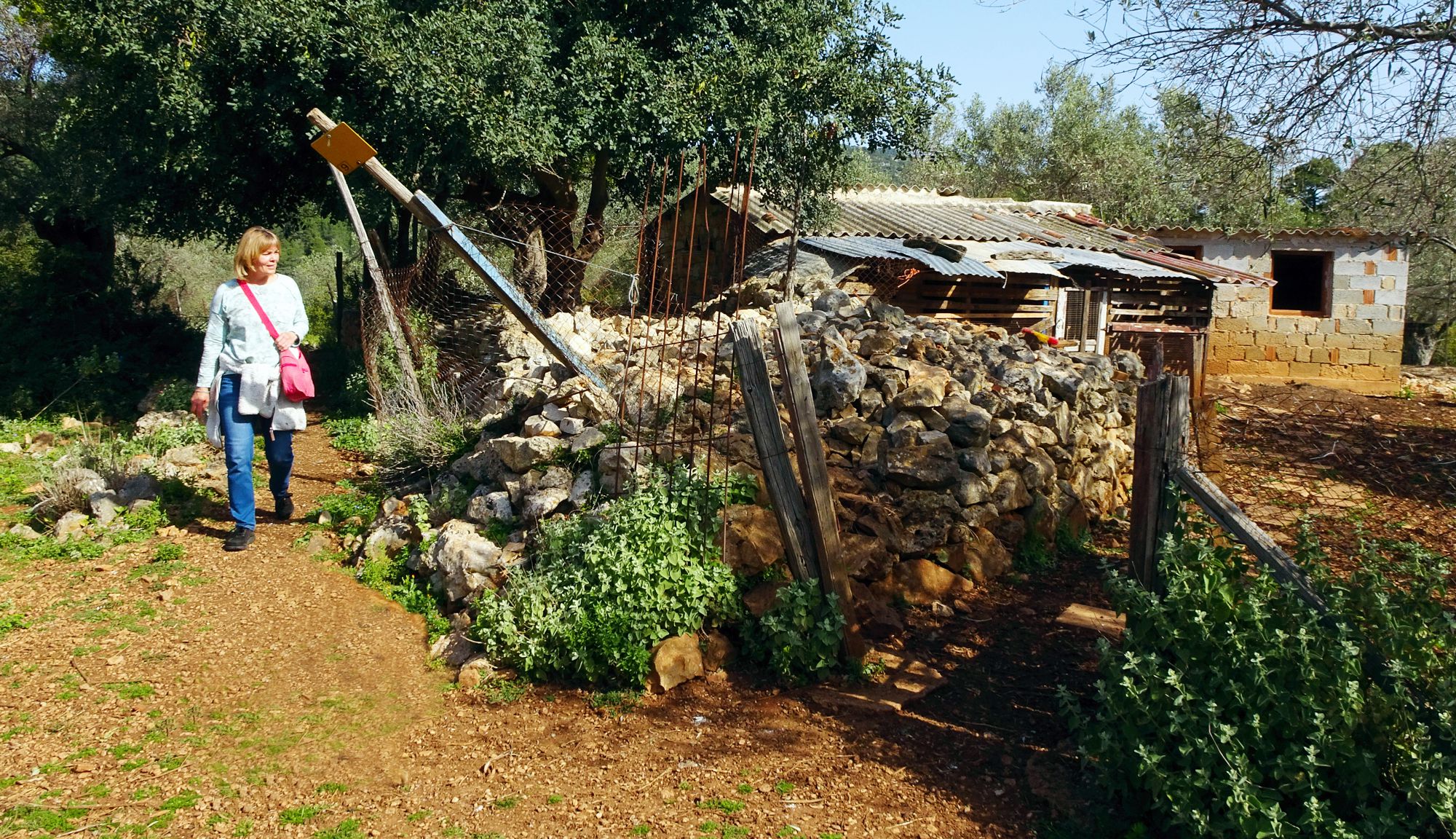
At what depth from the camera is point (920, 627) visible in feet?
16.0

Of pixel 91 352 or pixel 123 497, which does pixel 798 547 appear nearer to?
pixel 123 497

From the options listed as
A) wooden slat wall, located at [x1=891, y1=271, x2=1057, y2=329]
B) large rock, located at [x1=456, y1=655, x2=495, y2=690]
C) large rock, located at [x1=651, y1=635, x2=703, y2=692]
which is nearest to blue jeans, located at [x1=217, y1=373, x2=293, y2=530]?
large rock, located at [x1=456, y1=655, x2=495, y2=690]

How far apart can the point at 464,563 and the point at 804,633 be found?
177 centimetres

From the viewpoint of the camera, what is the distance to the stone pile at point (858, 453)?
5.03 metres

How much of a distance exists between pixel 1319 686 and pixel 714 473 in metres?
2.70

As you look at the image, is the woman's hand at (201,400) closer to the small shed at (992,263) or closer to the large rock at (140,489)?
the large rock at (140,489)

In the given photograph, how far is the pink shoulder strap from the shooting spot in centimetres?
537

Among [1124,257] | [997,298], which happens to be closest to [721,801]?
[997,298]

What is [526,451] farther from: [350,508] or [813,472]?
[813,472]

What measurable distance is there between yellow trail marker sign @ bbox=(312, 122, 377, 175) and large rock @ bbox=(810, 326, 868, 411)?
3.01 m

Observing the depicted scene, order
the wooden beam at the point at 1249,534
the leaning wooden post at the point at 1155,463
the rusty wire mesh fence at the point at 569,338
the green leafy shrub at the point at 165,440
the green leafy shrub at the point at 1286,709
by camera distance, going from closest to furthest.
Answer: the green leafy shrub at the point at 1286,709 < the wooden beam at the point at 1249,534 < the leaning wooden post at the point at 1155,463 < the rusty wire mesh fence at the point at 569,338 < the green leafy shrub at the point at 165,440

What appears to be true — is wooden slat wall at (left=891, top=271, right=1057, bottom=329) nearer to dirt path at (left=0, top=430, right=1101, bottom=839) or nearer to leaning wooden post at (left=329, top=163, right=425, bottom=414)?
leaning wooden post at (left=329, top=163, right=425, bottom=414)

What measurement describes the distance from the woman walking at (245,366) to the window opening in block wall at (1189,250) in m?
16.7

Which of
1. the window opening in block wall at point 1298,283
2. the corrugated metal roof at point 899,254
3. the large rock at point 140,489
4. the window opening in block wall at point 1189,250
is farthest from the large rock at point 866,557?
the window opening in block wall at point 1298,283
